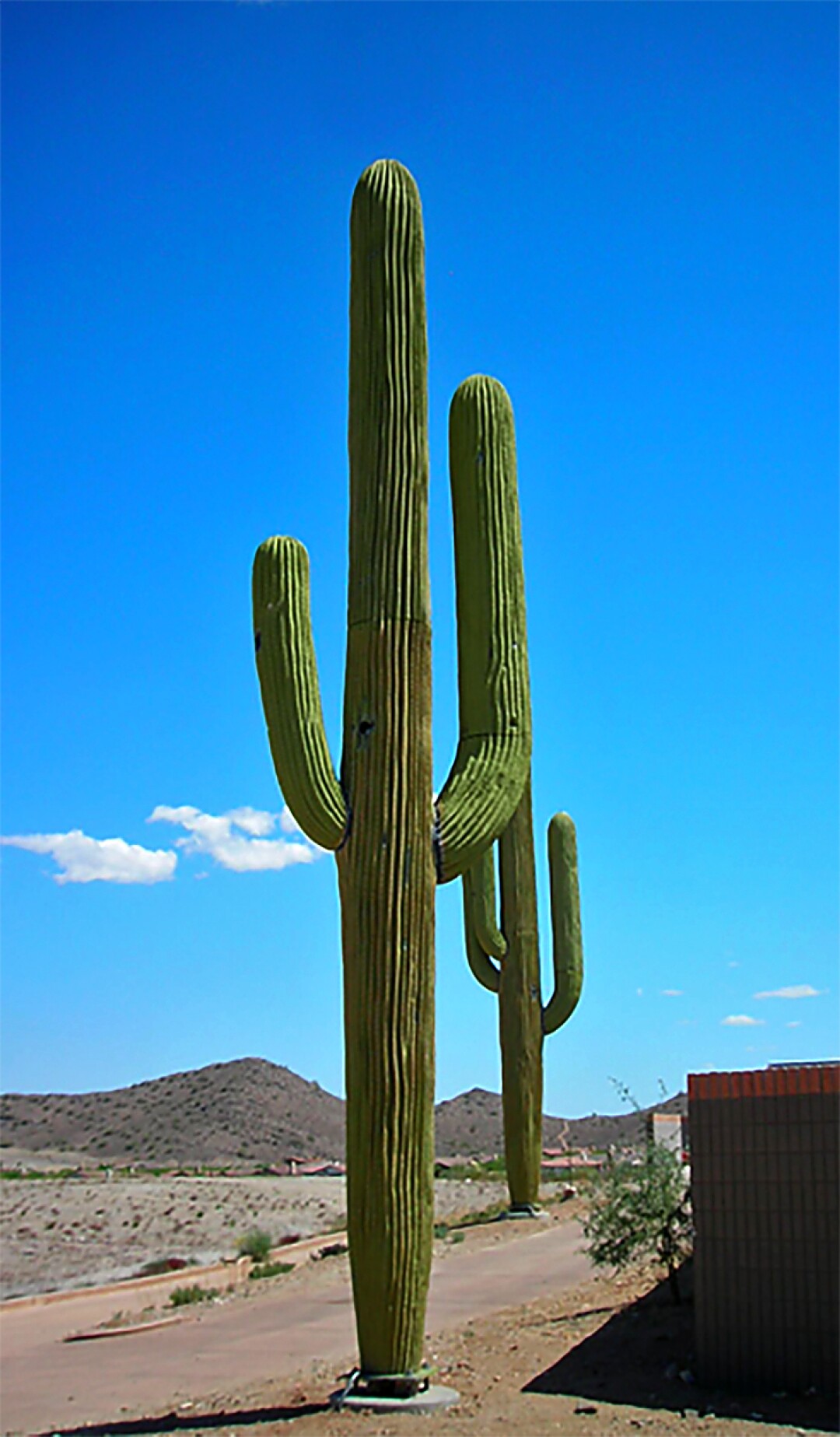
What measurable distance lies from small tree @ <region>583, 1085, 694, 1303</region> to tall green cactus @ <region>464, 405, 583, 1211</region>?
7.29m

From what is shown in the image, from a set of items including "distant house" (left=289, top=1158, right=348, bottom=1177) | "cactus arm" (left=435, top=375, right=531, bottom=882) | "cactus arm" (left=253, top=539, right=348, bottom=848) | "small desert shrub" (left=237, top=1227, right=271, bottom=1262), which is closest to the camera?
"cactus arm" (left=253, top=539, right=348, bottom=848)

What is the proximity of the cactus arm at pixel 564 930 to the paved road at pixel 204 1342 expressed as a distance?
3.18m

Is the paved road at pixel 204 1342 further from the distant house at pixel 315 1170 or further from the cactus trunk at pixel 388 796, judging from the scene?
the distant house at pixel 315 1170

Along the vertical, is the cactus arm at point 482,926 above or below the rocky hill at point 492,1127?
above

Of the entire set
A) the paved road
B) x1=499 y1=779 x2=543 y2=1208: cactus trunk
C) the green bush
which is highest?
x1=499 y1=779 x2=543 y2=1208: cactus trunk

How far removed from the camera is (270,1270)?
16906 mm

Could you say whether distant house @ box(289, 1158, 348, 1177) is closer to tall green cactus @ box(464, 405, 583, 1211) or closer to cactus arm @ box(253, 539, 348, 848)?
tall green cactus @ box(464, 405, 583, 1211)

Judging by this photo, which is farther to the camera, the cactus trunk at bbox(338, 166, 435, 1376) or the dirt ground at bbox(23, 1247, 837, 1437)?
Answer: the cactus trunk at bbox(338, 166, 435, 1376)

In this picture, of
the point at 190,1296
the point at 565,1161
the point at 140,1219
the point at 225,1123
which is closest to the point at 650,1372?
the point at 190,1296

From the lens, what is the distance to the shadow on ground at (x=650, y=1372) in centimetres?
767

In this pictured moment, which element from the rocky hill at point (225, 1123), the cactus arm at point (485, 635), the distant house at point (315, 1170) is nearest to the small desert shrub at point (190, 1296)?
the cactus arm at point (485, 635)

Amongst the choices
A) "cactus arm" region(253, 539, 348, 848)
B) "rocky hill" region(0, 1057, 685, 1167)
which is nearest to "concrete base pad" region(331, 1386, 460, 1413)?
"cactus arm" region(253, 539, 348, 848)

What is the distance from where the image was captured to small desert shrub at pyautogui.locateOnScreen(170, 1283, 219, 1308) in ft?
48.3

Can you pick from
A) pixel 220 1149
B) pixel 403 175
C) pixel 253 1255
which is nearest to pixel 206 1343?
pixel 253 1255
